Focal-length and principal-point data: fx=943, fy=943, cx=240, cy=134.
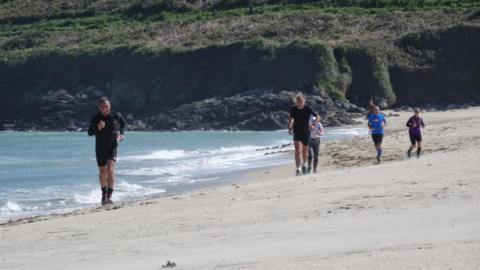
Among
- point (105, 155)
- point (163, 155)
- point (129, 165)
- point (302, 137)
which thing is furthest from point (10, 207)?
point (163, 155)

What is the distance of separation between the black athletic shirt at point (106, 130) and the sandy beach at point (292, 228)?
3.53 ft

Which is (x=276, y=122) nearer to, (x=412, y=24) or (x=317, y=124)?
(x=412, y=24)

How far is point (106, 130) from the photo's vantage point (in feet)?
46.6

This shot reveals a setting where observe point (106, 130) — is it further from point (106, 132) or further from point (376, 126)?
point (376, 126)

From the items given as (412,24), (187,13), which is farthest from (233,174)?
(187,13)

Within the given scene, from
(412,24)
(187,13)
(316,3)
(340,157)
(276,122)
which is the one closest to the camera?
(340,157)

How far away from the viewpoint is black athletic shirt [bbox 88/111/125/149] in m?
14.2

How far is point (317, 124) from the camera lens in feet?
57.2

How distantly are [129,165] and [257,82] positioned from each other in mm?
25492

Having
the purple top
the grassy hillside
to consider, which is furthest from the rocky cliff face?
the purple top

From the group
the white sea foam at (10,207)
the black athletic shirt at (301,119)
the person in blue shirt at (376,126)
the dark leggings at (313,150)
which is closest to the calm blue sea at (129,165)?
the white sea foam at (10,207)

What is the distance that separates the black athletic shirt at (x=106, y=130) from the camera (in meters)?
14.2

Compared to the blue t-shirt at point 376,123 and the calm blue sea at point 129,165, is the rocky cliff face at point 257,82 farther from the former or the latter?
the blue t-shirt at point 376,123

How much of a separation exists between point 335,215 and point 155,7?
2583 inches
